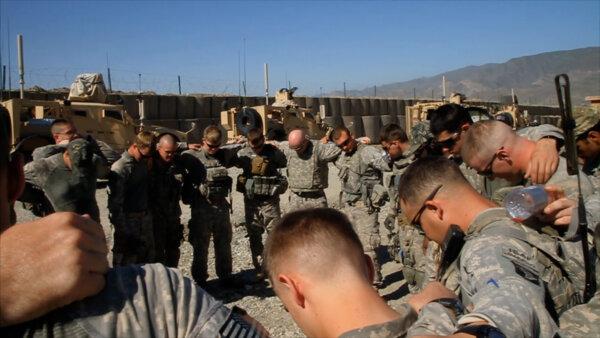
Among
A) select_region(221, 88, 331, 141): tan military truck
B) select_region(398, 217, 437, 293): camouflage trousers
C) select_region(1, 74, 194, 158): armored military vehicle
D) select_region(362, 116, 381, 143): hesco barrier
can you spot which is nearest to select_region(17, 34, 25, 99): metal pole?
select_region(1, 74, 194, 158): armored military vehicle

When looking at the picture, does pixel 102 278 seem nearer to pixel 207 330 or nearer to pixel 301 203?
pixel 207 330

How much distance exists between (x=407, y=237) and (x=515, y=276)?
3.58 m

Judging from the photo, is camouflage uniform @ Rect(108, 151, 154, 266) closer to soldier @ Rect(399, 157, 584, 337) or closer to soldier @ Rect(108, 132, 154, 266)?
soldier @ Rect(108, 132, 154, 266)

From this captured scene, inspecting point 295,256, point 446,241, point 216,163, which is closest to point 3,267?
point 295,256

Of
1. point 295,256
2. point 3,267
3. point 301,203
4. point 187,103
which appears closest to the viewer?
point 3,267

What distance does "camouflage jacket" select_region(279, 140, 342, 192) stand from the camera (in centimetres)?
666

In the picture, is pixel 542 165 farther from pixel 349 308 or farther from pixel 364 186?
pixel 364 186

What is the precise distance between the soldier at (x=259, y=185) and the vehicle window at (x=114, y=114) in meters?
8.74

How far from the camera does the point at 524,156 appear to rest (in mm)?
2506

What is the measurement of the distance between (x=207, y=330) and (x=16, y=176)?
0.49 m

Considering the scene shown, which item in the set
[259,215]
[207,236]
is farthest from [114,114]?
[207,236]

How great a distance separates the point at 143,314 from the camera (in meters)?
1.01

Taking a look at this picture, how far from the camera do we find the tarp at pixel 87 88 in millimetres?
14148

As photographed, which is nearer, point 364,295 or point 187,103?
point 364,295
